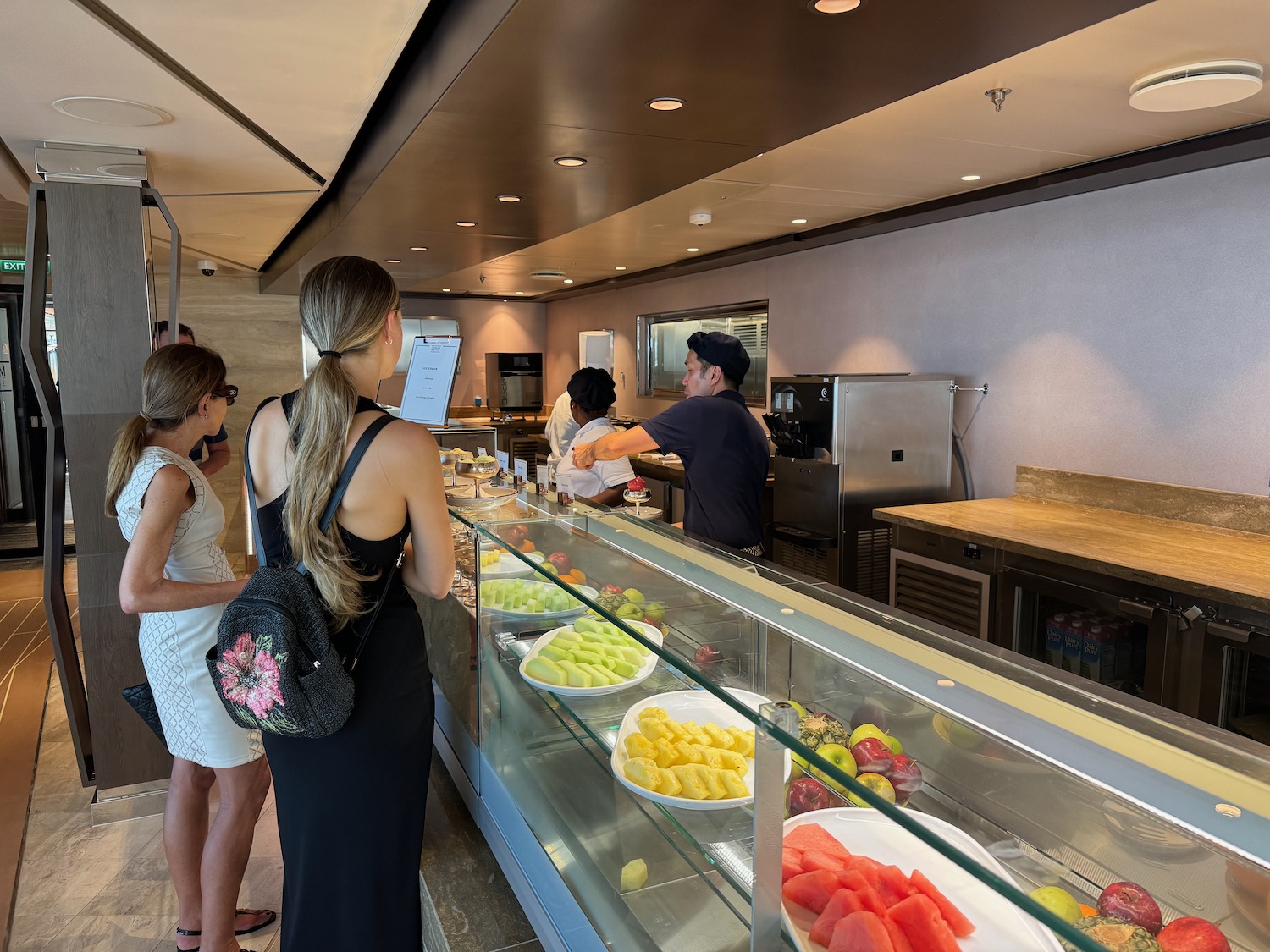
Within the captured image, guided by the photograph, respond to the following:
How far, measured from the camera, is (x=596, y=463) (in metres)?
4.29

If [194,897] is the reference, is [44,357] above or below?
above

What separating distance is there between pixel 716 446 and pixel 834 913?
85.2 inches

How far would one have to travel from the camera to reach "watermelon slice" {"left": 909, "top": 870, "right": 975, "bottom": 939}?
3.03ft

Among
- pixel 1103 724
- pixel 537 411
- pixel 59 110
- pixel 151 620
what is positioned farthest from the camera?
pixel 537 411

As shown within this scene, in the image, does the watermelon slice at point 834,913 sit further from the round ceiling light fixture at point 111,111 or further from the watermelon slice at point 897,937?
the round ceiling light fixture at point 111,111

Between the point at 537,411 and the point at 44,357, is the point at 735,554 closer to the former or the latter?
the point at 44,357

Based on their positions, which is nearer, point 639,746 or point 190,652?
point 639,746

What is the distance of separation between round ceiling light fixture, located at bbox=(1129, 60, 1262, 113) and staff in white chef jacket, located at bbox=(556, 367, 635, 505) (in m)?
2.51

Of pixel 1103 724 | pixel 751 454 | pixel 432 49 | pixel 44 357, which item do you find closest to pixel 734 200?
pixel 751 454

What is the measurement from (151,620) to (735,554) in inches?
63.3

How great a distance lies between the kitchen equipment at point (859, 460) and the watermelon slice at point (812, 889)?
3678 mm

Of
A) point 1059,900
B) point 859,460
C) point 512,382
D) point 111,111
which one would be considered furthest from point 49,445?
point 512,382

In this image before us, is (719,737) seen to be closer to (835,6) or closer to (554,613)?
(554,613)

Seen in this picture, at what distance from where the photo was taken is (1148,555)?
10.3 ft
